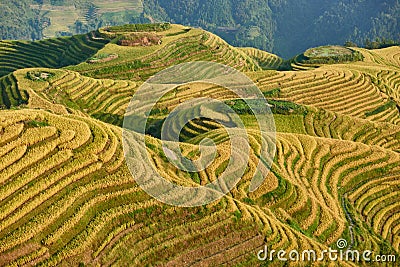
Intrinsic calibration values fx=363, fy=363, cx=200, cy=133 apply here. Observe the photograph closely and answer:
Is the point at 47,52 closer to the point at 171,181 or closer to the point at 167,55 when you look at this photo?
the point at 167,55

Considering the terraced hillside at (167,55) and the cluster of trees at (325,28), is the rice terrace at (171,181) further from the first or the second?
the cluster of trees at (325,28)

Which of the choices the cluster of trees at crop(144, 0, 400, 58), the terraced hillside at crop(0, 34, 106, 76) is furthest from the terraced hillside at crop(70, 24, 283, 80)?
the cluster of trees at crop(144, 0, 400, 58)

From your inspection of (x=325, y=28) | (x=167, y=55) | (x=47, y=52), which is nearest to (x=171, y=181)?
(x=167, y=55)

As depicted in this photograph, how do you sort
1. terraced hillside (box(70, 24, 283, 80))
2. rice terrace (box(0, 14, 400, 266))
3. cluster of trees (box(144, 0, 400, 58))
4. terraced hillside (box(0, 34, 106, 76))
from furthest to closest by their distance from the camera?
cluster of trees (box(144, 0, 400, 58)) → terraced hillside (box(0, 34, 106, 76)) → terraced hillside (box(70, 24, 283, 80)) → rice terrace (box(0, 14, 400, 266))

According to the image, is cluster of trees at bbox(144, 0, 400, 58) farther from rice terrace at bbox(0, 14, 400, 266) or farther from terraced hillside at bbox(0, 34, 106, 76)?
rice terrace at bbox(0, 14, 400, 266)

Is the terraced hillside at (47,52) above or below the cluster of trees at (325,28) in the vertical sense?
above

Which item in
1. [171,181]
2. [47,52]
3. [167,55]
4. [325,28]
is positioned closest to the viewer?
[171,181]

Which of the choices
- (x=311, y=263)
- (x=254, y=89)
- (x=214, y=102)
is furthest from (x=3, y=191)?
(x=254, y=89)

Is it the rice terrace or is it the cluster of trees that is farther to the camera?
the cluster of trees

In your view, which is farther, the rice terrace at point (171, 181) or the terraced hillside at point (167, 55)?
the terraced hillside at point (167, 55)

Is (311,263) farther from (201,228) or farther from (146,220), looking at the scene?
(146,220)

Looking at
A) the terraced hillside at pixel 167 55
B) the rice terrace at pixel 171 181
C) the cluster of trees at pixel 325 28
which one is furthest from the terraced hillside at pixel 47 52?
the cluster of trees at pixel 325 28
